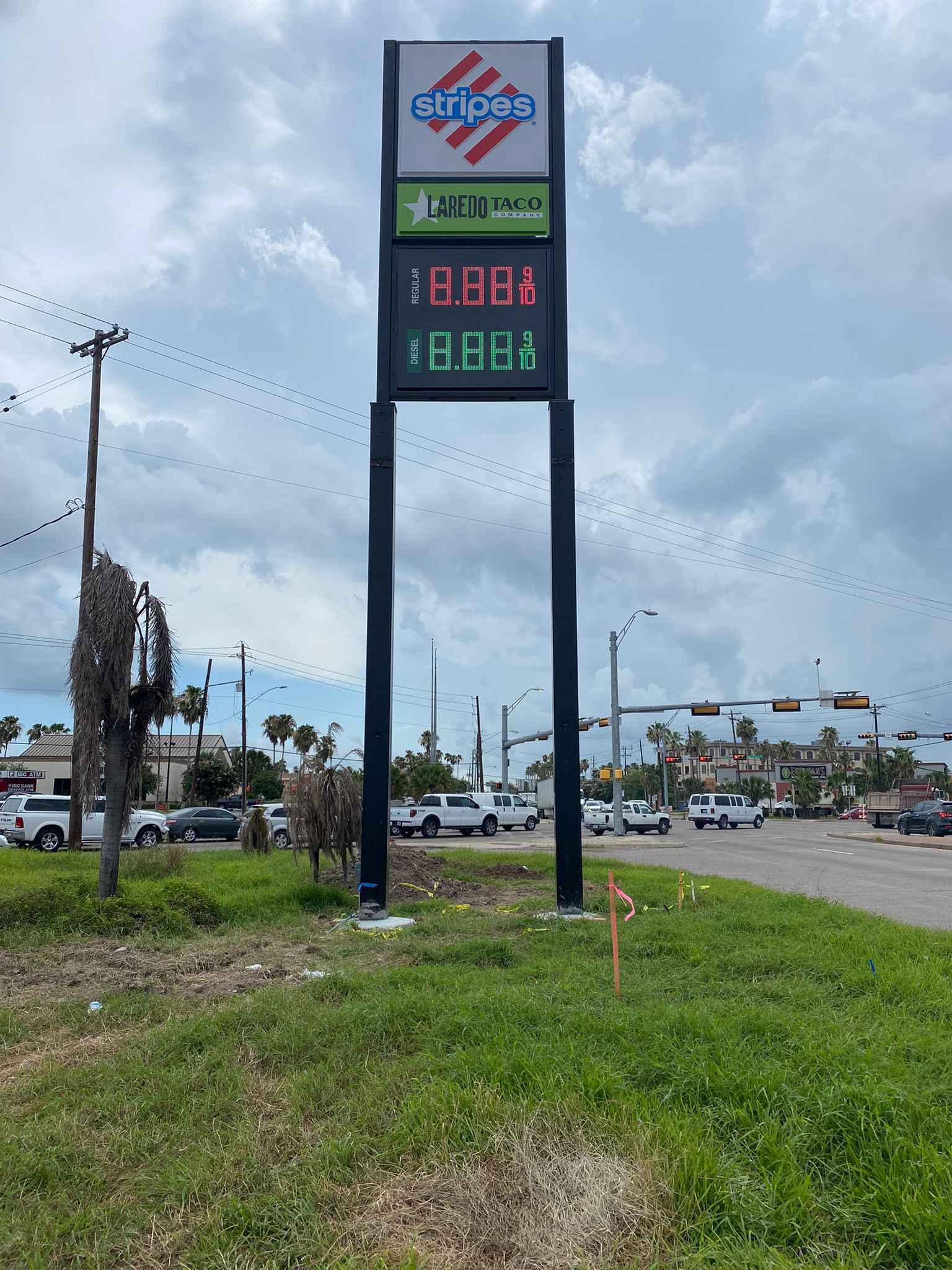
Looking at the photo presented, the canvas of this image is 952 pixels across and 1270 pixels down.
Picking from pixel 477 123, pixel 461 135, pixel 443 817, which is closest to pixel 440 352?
pixel 461 135

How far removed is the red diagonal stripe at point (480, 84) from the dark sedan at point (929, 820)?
4034 centimetres

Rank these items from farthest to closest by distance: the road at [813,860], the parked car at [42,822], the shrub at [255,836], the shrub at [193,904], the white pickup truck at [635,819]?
the white pickup truck at [635,819], the parked car at [42,822], the shrub at [255,836], the road at [813,860], the shrub at [193,904]

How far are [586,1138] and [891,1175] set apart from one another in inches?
48.8

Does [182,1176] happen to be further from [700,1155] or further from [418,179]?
[418,179]

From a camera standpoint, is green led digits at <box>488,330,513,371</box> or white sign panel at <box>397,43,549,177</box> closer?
green led digits at <box>488,330,513,371</box>

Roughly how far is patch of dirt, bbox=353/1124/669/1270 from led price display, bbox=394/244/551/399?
9.88 meters

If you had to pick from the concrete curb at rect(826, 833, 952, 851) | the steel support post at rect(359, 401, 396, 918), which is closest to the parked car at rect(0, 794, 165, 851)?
the steel support post at rect(359, 401, 396, 918)

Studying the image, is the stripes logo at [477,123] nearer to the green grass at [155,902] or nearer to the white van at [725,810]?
the green grass at [155,902]

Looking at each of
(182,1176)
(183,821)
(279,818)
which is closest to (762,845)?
(279,818)

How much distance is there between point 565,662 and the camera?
1191 centimetres

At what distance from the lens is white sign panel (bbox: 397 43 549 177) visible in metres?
12.9

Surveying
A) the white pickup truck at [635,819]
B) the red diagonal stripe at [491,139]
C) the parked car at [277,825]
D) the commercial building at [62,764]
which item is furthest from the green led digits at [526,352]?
the commercial building at [62,764]

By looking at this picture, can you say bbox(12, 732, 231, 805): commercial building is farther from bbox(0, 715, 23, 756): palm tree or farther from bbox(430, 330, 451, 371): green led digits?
bbox(430, 330, 451, 371): green led digits

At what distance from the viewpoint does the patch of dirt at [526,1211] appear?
331 cm
